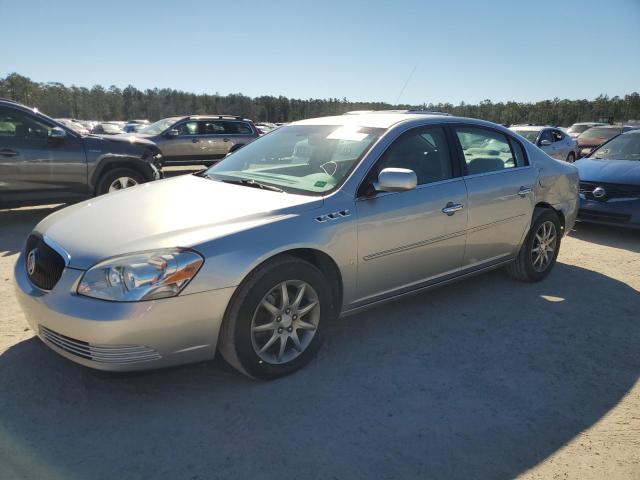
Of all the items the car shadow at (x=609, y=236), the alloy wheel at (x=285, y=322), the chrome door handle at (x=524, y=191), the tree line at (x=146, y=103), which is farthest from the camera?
the tree line at (x=146, y=103)

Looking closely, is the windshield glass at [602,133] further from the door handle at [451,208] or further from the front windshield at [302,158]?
the front windshield at [302,158]

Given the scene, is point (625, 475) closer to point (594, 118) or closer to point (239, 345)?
point (239, 345)

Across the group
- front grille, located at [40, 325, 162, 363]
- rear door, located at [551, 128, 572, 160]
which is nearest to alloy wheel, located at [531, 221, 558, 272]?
front grille, located at [40, 325, 162, 363]

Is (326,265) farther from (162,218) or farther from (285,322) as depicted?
(162,218)

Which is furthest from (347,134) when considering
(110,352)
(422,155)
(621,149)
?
(621,149)

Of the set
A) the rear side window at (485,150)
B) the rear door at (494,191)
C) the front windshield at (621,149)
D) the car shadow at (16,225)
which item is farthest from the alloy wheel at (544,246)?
the car shadow at (16,225)

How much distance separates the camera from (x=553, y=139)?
46.2ft

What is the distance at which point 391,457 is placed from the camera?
2.41m

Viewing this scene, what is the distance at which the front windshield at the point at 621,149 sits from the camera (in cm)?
798

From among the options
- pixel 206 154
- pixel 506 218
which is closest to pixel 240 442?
pixel 506 218

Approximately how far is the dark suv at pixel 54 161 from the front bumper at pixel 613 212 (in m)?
6.77

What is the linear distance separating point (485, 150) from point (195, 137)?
39.1 ft

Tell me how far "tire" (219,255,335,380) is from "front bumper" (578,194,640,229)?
18.0 ft

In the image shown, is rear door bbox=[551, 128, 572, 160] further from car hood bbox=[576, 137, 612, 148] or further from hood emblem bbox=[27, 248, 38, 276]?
hood emblem bbox=[27, 248, 38, 276]
